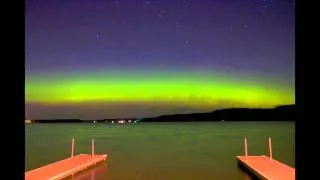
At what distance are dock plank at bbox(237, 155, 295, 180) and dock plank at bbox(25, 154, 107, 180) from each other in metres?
3.77

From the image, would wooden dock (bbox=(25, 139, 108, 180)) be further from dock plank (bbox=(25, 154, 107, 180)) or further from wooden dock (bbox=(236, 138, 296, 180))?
wooden dock (bbox=(236, 138, 296, 180))

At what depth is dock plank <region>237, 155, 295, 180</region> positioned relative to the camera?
852cm

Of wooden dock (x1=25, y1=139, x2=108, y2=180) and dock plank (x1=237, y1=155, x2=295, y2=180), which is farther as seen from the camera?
wooden dock (x1=25, y1=139, x2=108, y2=180)

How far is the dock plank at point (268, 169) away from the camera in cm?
852

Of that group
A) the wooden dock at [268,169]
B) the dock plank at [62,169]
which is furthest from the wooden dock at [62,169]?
the wooden dock at [268,169]

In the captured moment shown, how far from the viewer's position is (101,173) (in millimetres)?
11180

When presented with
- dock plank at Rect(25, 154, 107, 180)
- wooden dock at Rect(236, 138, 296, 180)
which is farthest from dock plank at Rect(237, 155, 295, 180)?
dock plank at Rect(25, 154, 107, 180)

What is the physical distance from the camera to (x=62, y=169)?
1005cm

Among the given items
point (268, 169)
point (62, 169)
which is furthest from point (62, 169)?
point (268, 169)

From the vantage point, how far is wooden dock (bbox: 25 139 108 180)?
876cm

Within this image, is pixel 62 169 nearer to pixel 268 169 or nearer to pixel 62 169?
pixel 62 169
